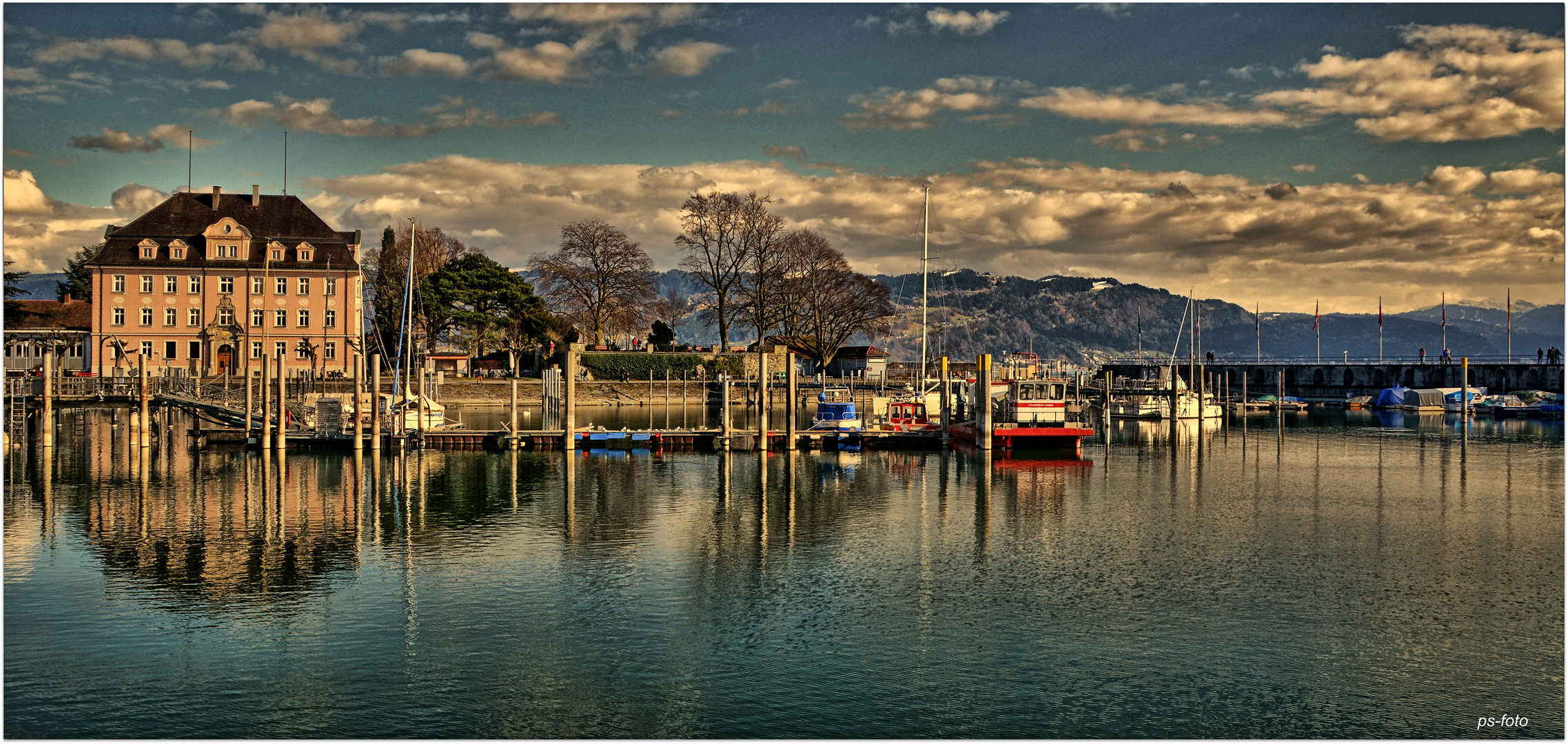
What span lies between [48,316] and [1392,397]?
133m

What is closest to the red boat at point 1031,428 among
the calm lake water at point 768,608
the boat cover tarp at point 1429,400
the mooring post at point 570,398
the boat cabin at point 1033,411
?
the boat cabin at point 1033,411

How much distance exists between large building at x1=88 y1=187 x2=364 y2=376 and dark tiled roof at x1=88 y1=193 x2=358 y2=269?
0.28 feet

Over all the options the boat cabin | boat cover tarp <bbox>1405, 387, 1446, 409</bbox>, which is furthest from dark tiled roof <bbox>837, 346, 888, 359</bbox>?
the boat cabin

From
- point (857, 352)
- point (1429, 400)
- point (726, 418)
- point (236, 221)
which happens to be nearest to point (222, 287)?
point (236, 221)

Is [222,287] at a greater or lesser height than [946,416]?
greater

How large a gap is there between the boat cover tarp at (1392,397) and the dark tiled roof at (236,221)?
344 ft

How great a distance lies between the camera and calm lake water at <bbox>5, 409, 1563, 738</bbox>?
1852cm

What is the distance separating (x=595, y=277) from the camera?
10581 centimetres

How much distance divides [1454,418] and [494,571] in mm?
95883

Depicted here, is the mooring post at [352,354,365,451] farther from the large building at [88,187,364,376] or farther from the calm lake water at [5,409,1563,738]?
the large building at [88,187,364,376]

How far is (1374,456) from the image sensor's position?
6047 centimetres

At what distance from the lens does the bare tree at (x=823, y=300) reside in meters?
108

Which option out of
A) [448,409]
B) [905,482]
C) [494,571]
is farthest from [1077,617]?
[448,409]

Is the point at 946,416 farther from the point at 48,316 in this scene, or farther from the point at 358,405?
the point at 48,316
